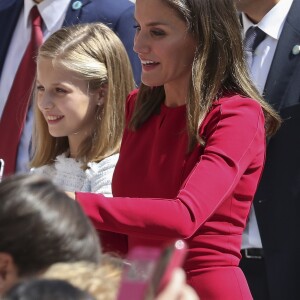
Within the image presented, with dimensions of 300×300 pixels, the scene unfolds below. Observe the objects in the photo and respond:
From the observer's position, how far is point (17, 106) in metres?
4.32

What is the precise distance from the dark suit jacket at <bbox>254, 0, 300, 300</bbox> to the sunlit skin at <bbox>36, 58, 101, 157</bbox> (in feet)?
2.21

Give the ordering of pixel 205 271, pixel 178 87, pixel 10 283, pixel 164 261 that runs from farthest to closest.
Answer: pixel 178 87
pixel 205 271
pixel 10 283
pixel 164 261

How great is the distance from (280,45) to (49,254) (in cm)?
199

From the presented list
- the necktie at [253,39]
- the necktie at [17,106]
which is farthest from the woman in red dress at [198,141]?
the necktie at [17,106]

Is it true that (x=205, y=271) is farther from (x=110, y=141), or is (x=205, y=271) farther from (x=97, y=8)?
(x=97, y=8)

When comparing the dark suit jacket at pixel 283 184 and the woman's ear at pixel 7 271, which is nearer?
the woman's ear at pixel 7 271

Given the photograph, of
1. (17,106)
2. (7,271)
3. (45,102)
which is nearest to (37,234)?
(7,271)

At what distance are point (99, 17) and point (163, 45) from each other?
1.45m

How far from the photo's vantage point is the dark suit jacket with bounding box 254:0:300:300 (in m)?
3.66

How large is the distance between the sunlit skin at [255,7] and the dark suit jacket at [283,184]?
0.86ft

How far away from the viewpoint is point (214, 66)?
2.92 metres

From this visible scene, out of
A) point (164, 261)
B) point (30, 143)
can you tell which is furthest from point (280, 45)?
point (164, 261)

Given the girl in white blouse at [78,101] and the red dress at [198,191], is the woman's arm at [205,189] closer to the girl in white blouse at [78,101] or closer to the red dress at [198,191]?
the red dress at [198,191]

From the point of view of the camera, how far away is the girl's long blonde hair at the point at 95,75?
147 inches
